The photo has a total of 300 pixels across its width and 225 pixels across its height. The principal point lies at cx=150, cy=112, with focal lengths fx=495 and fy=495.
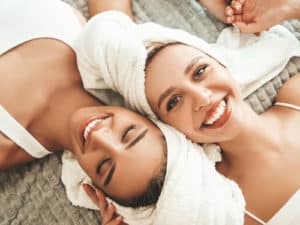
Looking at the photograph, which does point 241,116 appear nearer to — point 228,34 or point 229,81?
point 229,81

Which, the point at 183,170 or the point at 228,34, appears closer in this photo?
the point at 183,170

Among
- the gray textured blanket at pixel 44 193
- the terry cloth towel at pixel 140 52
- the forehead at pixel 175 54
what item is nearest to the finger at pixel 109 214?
the gray textured blanket at pixel 44 193

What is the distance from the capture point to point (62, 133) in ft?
4.63

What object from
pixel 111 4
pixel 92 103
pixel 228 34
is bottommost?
pixel 228 34

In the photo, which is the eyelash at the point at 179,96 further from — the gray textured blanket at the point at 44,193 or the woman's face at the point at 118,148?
the gray textured blanket at the point at 44,193

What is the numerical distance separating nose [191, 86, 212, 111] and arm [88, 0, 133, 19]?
44 centimetres

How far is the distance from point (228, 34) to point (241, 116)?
0.36 m

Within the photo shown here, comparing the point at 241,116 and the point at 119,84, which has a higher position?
the point at 119,84

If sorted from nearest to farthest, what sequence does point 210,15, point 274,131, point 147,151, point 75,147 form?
point 147,151, point 75,147, point 274,131, point 210,15

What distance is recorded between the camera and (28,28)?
1419 millimetres

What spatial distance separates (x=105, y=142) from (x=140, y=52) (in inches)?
10.0

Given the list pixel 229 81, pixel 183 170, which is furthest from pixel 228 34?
pixel 183 170

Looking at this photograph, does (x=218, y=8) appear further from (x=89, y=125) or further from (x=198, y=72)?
(x=89, y=125)

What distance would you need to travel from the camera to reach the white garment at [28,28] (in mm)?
1400
